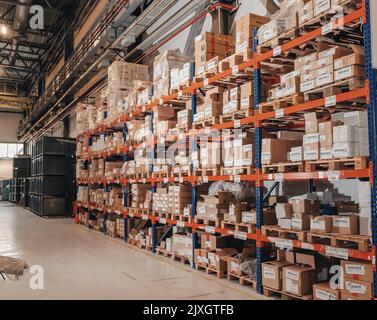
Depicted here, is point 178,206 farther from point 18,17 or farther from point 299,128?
point 18,17

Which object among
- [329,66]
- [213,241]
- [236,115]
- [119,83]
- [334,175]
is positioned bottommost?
[213,241]

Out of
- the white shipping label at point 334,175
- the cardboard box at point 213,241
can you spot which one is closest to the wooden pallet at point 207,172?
the cardboard box at point 213,241

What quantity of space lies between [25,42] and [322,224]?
21205mm

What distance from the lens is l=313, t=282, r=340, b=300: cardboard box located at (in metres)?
4.06

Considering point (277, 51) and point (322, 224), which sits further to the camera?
point (277, 51)

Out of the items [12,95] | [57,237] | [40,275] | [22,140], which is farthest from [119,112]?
[22,140]

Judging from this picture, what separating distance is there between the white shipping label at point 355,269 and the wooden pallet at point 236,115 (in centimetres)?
237

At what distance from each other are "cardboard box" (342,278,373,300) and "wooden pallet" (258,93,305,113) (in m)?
2.11

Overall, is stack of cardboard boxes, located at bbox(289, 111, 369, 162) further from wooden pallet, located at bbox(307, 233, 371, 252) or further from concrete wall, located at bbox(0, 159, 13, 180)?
concrete wall, located at bbox(0, 159, 13, 180)

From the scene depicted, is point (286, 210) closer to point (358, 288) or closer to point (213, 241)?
point (358, 288)

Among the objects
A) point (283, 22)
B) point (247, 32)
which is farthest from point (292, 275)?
point (247, 32)

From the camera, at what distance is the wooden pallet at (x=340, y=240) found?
3781mm

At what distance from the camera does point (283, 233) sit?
4734mm

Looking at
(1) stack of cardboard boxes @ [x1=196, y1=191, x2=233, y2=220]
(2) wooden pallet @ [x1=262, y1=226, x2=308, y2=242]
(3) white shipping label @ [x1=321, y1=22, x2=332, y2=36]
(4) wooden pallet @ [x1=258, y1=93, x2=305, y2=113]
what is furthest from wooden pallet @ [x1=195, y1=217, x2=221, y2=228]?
(3) white shipping label @ [x1=321, y1=22, x2=332, y2=36]
